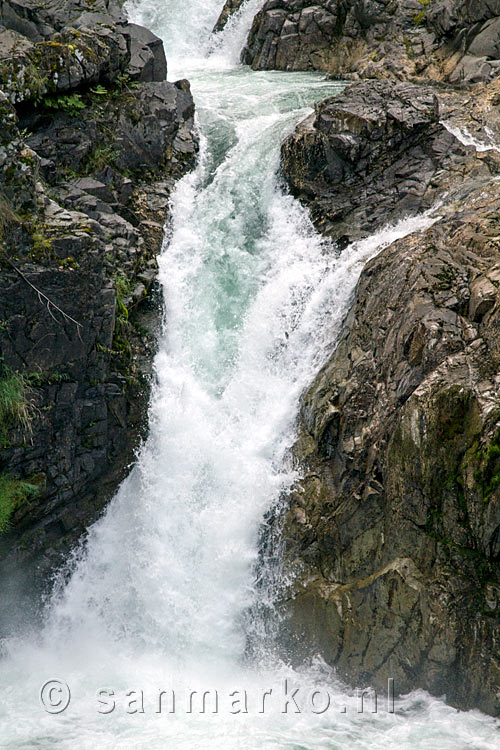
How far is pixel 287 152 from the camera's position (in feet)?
42.8

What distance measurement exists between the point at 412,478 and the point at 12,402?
5.42 m

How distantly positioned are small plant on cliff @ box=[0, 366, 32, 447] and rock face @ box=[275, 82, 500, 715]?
394cm

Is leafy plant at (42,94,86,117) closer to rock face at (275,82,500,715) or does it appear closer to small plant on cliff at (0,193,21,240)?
small plant on cliff at (0,193,21,240)

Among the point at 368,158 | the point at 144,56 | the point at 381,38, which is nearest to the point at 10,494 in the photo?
the point at 368,158

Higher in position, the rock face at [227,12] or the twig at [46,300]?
the rock face at [227,12]

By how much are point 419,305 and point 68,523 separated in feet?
20.3

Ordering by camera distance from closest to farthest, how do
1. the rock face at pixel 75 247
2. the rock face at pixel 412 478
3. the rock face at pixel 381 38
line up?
the rock face at pixel 412 478 → the rock face at pixel 75 247 → the rock face at pixel 381 38

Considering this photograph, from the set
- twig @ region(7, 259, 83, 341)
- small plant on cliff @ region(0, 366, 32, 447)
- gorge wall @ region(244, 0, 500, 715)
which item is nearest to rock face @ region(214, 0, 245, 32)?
gorge wall @ region(244, 0, 500, 715)

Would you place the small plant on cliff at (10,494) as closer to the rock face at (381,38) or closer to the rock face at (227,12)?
the rock face at (381,38)

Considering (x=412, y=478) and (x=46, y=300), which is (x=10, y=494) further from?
(x=412, y=478)

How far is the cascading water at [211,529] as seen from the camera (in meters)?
7.85

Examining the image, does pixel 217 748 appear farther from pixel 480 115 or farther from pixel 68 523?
pixel 480 115

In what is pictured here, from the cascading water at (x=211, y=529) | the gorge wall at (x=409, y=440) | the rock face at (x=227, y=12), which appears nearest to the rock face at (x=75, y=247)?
the cascading water at (x=211, y=529)

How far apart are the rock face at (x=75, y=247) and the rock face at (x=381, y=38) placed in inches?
229
